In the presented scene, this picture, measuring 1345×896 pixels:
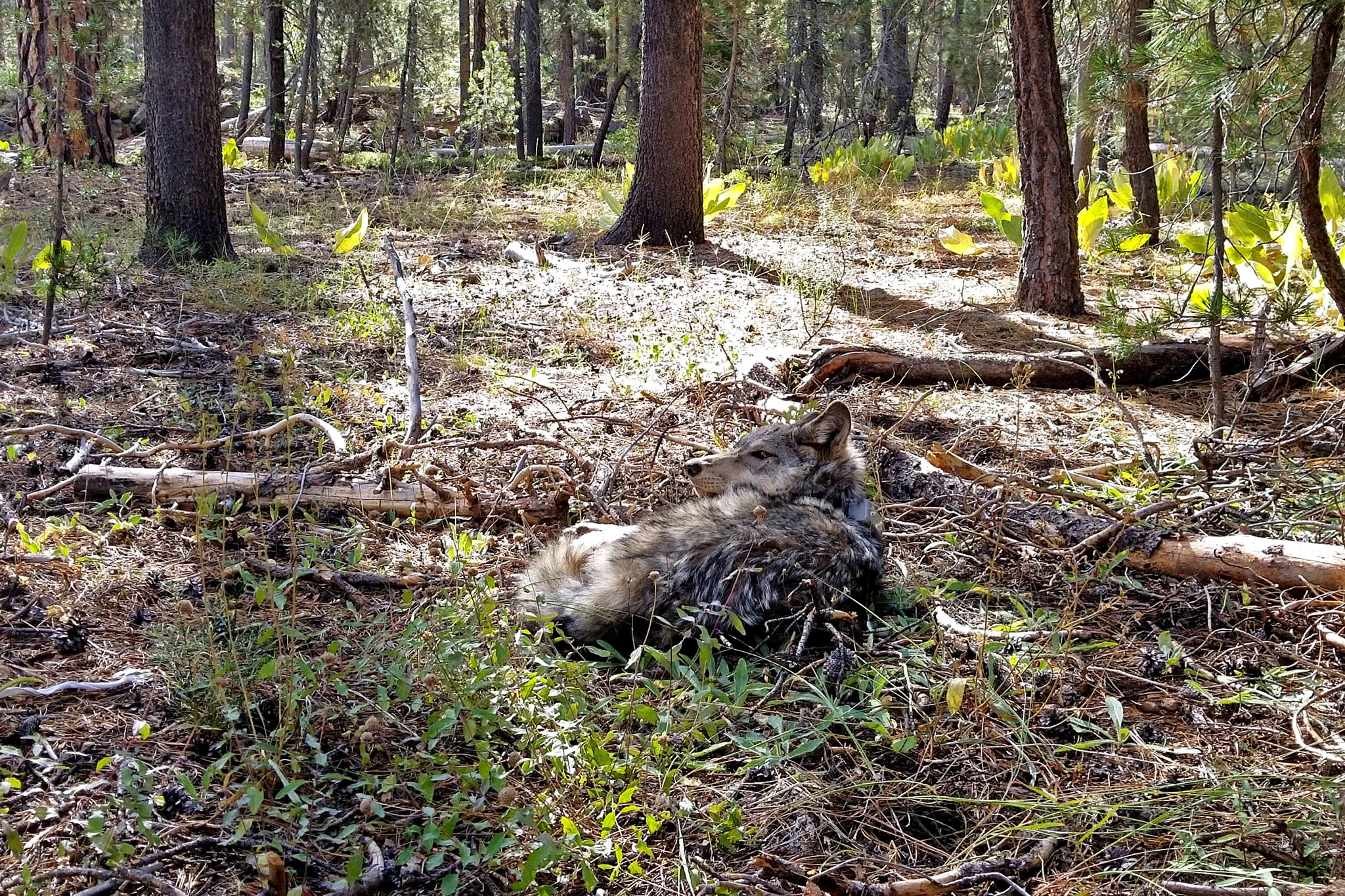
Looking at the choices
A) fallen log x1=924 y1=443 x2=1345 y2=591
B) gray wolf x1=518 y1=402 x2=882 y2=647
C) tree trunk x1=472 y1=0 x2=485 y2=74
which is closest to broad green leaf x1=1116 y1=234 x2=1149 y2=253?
fallen log x1=924 y1=443 x2=1345 y2=591

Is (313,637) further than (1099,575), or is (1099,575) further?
(1099,575)

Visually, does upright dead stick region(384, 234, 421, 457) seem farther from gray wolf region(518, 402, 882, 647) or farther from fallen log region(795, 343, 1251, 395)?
fallen log region(795, 343, 1251, 395)

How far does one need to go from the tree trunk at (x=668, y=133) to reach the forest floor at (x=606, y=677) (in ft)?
16.7

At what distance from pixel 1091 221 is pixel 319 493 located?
808 centimetres

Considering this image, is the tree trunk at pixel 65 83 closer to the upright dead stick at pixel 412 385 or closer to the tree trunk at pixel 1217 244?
the upright dead stick at pixel 412 385

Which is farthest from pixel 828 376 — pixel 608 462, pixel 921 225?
pixel 921 225

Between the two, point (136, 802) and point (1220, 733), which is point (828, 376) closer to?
point (1220, 733)

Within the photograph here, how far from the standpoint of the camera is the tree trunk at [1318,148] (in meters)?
4.95

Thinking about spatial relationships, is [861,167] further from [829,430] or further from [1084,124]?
[829,430]

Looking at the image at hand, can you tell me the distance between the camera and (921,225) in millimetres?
13164

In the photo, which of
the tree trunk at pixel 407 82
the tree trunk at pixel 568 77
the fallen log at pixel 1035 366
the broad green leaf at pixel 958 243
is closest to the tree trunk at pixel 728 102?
the tree trunk at pixel 407 82

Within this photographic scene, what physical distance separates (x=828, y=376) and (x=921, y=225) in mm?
7563

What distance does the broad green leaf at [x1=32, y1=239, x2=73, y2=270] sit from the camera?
22.3 ft

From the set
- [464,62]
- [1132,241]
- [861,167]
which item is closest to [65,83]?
[1132,241]
